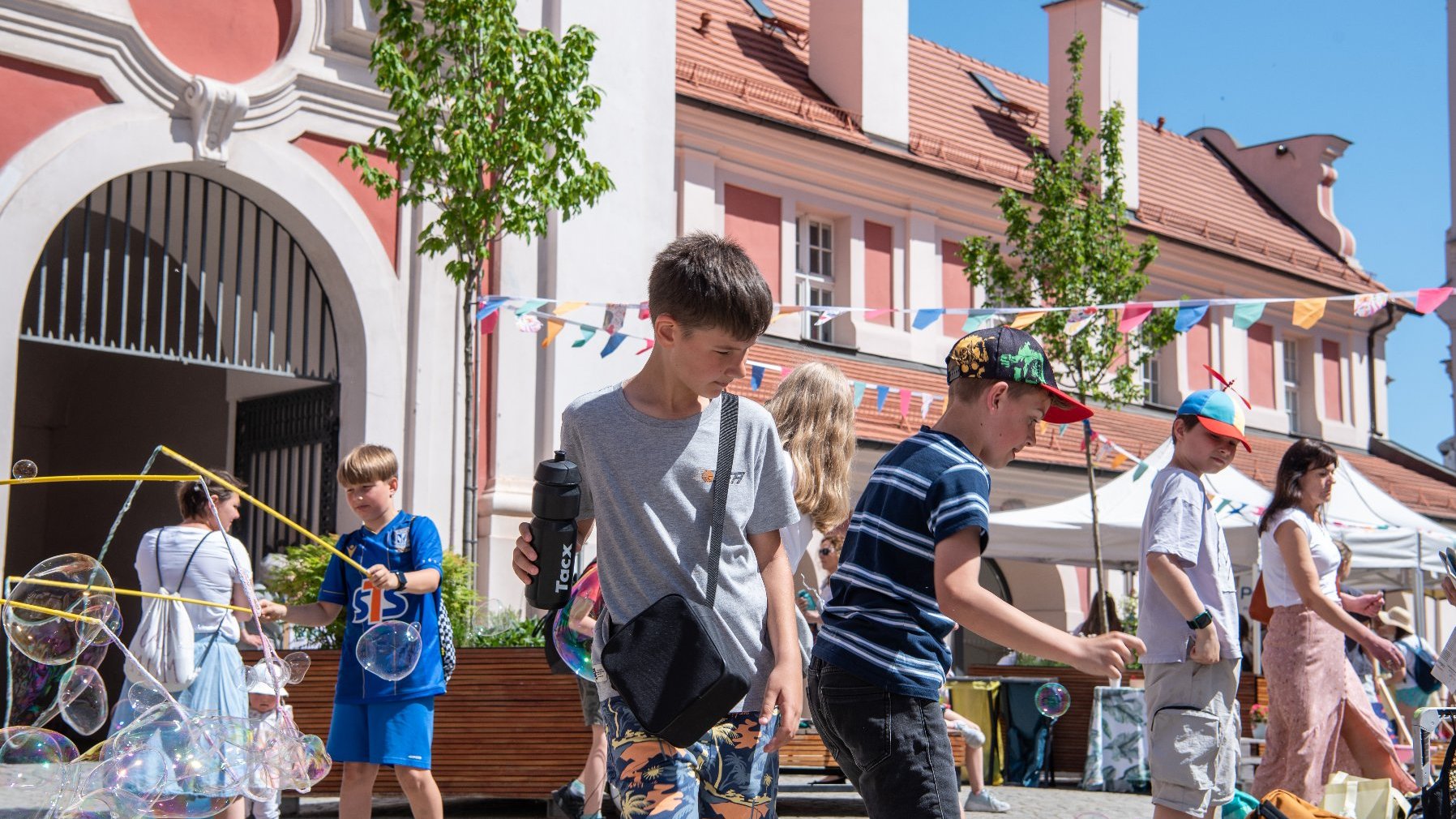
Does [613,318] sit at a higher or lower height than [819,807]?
higher

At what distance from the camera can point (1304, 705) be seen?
22.4 feet

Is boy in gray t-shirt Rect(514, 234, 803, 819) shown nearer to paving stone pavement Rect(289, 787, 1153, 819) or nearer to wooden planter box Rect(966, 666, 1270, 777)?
paving stone pavement Rect(289, 787, 1153, 819)

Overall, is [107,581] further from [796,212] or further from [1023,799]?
[796,212]

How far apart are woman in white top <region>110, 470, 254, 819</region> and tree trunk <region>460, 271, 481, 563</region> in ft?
14.1

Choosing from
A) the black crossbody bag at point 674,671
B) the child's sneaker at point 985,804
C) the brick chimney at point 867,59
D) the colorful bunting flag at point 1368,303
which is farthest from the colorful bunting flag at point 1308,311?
the brick chimney at point 867,59

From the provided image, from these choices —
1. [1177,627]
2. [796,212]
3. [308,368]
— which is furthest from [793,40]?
[1177,627]

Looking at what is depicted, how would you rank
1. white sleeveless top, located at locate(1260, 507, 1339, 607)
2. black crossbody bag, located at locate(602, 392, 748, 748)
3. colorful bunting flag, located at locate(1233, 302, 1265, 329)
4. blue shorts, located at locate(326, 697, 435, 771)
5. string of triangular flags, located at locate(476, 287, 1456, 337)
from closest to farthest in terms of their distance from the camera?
black crossbody bag, located at locate(602, 392, 748, 748)
blue shorts, located at locate(326, 697, 435, 771)
white sleeveless top, located at locate(1260, 507, 1339, 607)
string of triangular flags, located at locate(476, 287, 1456, 337)
colorful bunting flag, located at locate(1233, 302, 1265, 329)

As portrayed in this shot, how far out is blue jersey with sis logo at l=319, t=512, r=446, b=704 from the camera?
6.02 meters

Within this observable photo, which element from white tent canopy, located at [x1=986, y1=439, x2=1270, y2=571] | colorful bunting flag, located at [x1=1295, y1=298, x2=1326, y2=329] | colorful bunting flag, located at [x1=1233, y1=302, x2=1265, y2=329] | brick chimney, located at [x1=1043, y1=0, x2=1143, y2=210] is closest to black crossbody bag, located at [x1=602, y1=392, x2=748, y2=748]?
colorful bunting flag, located at [x1=1233, y1=302, x2=1265, y2=329]

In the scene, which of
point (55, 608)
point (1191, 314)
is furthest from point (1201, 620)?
point (1191, 314)

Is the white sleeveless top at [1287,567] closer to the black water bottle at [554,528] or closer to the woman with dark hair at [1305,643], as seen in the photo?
the woman with dark hair at [1305,643]

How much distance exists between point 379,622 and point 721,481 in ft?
9.72

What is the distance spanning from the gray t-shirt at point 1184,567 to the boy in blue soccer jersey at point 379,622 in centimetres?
265

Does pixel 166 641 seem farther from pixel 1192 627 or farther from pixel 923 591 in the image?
pixel 923 591
